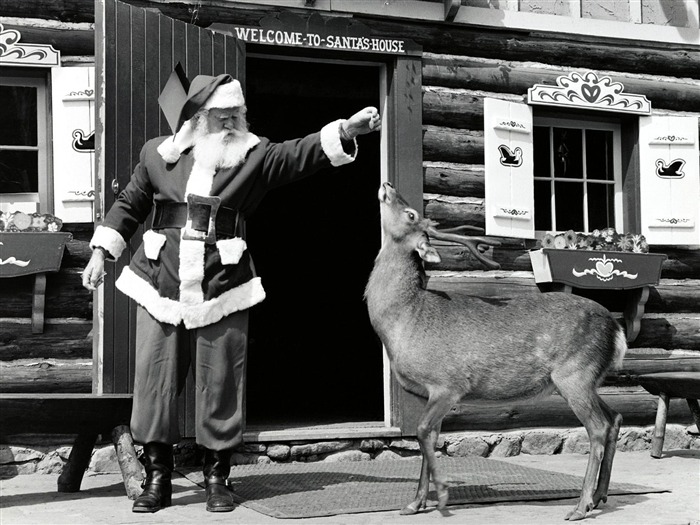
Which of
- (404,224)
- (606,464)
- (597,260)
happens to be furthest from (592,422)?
(597,260)

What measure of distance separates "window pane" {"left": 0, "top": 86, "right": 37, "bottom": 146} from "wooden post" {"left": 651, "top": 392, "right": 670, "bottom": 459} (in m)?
4.99

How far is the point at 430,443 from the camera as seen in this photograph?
4.98 metres

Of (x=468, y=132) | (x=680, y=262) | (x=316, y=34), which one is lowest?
(x=680, y=262)

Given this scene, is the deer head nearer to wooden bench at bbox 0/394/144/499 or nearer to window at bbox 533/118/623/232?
wooden bench at bbox 0/394/144/499

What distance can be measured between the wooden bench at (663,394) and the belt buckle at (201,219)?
12.5 feet

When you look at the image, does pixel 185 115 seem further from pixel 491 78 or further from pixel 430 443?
pixel 491 78

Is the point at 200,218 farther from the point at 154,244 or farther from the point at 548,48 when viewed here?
the point at 548,48

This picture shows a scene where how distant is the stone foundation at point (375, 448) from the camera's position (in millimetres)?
6691

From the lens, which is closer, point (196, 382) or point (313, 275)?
point (196, 382)

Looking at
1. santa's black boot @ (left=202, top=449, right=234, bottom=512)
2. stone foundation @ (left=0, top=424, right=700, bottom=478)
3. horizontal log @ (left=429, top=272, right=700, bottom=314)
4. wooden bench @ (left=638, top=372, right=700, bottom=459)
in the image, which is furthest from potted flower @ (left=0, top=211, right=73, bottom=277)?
wooden bench @ (left=638, top=372, right=700, bottom=459)

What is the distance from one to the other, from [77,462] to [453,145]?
3703 millimetres

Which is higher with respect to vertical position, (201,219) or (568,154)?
(568,154)

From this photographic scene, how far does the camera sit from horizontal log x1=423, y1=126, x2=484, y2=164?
7.73m

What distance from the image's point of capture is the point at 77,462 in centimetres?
587
